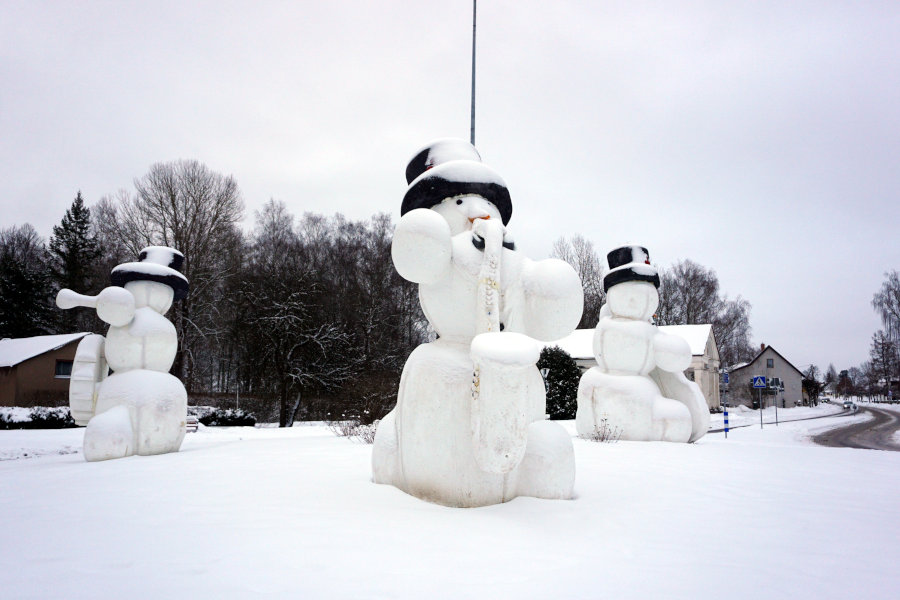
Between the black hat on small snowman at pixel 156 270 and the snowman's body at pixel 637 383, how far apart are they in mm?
6688

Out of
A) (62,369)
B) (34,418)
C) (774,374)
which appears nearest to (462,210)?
(34,418)

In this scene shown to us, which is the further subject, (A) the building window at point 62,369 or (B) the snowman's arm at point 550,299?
(A) the building window at point 62,369

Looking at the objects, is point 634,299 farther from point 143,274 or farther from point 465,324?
point 143,274

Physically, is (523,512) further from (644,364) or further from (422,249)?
(644,364)

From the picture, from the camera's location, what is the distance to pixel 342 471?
4957 mm

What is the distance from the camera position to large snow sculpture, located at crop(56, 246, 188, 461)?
6.63m

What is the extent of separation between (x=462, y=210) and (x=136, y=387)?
531 cm

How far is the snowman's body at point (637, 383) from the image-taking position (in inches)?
337

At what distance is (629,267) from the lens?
352 inches

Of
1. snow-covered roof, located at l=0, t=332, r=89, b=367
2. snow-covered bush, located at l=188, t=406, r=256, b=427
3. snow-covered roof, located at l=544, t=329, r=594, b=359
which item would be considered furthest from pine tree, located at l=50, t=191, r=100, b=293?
snow-covered roof, located at l=544, t=329, r=594, b=359

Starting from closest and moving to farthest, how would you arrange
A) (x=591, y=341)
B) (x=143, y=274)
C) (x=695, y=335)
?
(x=143, y=274) → (x=591, y=341) → (x=695, y=335)

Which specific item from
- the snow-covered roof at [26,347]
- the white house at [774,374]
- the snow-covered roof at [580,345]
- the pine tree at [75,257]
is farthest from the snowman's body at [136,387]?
the white house at [774,374]

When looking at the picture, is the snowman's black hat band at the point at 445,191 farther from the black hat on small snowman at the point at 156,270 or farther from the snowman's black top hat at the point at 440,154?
the black hat on small snowman at the point at 156,270

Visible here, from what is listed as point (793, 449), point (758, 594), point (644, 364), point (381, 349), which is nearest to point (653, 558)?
point (758, 594)
